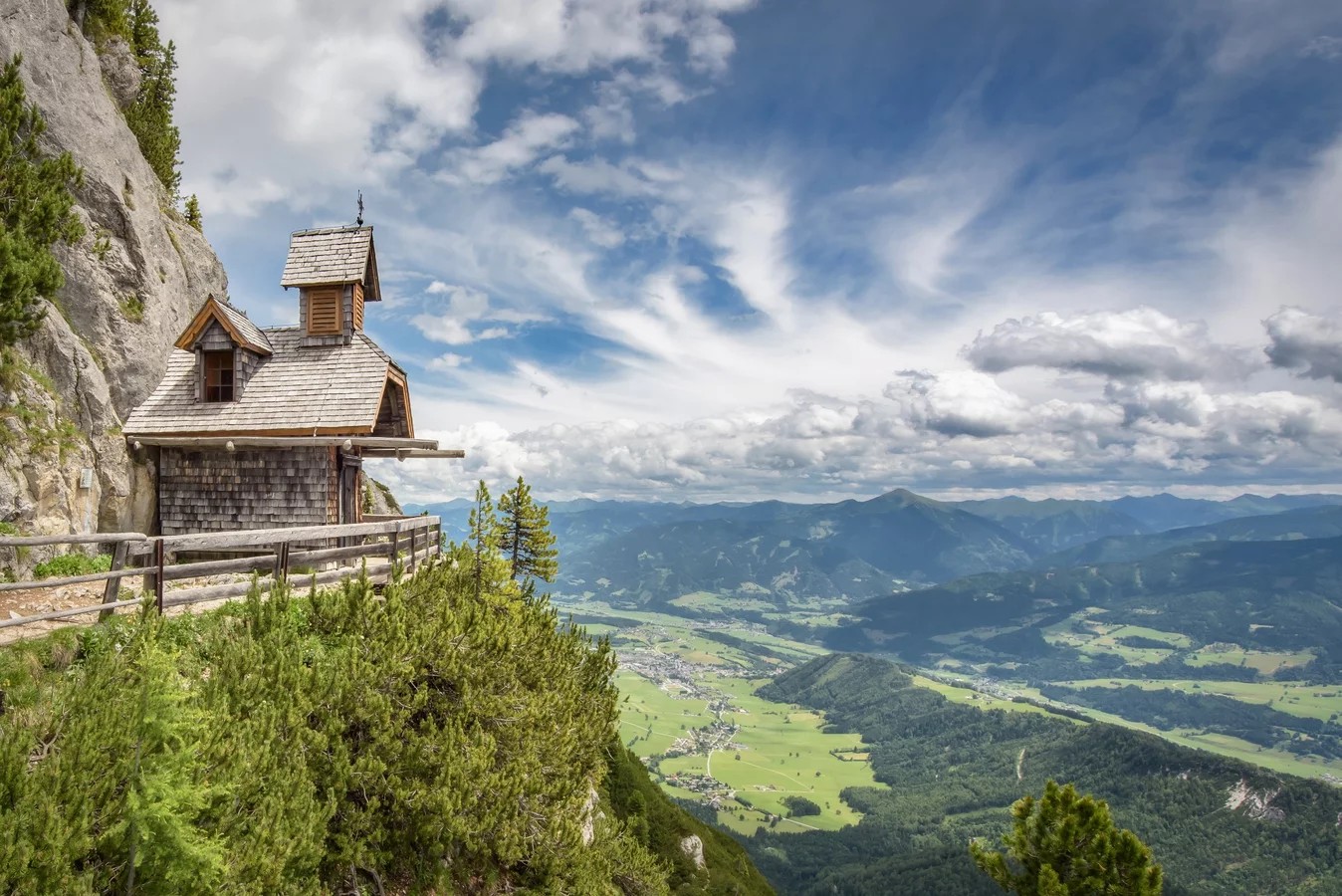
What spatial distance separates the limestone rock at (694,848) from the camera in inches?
1447

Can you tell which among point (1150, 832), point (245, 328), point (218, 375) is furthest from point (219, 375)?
point (1150, 832)

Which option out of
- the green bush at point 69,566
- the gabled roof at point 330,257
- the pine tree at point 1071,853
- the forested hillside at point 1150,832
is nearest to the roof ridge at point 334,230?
the gabled roof at point 330,257

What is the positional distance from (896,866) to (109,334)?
142m

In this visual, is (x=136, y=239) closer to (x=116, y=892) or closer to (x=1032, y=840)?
(x=116, y=892)

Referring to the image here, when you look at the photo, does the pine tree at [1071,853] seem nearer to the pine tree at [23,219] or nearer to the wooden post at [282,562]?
the wooden post at [282,562]

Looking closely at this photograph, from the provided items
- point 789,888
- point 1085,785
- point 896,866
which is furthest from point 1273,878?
point 789,888

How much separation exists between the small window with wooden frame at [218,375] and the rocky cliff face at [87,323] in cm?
227

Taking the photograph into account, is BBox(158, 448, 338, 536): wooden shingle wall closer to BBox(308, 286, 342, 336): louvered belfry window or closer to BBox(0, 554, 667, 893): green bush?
BBox(308, 286, 342, 336): louvered belfry window

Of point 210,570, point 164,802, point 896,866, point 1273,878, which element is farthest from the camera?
point 1273,878

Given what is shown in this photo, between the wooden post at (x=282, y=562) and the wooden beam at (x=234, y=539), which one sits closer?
the wooden beam at (x=234, y=539)

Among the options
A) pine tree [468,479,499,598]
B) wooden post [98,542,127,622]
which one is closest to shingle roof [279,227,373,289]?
pine tree [468,479,499,598]

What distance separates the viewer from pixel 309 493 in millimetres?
21672

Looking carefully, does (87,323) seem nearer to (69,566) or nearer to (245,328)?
(245,328)

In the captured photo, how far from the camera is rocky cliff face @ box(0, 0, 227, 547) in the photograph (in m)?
17.8
